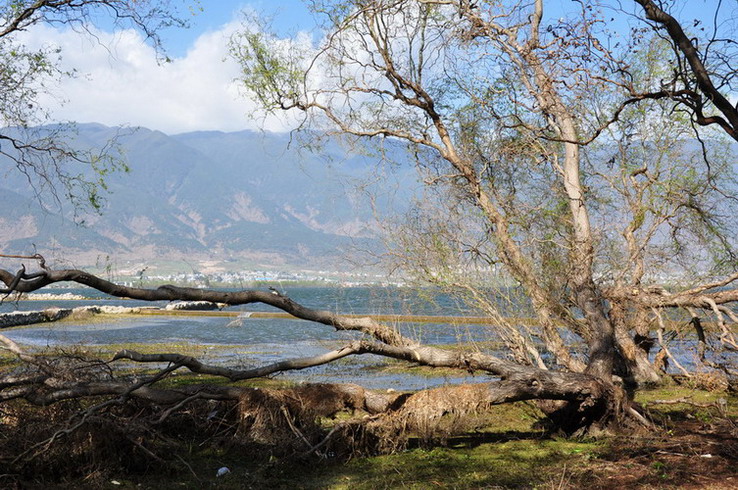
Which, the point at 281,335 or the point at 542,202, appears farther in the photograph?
the point at 281,335

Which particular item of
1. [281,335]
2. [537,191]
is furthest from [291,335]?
[537,191]

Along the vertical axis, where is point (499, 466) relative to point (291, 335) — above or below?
above

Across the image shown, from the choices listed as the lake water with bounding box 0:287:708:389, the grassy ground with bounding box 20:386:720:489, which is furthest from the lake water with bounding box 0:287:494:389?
the grassy ground with bounding box 20:386:720:489

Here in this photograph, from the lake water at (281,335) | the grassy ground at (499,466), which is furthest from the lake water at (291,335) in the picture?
the grassy ground at (499,466)

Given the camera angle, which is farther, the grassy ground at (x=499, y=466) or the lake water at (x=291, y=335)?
the lake water at (x=291, y=335)

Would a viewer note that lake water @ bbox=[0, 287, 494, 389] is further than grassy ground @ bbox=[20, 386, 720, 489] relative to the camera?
Yes

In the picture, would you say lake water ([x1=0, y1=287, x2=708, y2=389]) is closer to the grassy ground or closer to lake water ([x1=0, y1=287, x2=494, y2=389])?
lake water ([x1=0, y1=287, x2=494, y2=389])

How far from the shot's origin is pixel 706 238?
45.7 ft

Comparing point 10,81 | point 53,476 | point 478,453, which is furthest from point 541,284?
point 10,81

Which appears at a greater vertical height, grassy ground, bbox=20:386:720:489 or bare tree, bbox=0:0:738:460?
bare tree, bbox=0:0:738:460

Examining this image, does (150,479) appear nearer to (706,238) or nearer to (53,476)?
(53,476)

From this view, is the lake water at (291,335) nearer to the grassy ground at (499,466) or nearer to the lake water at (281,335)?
the lake water at (281,335)

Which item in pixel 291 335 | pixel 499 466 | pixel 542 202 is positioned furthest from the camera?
pixel 291 335

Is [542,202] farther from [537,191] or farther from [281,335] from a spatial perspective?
[281,335]
